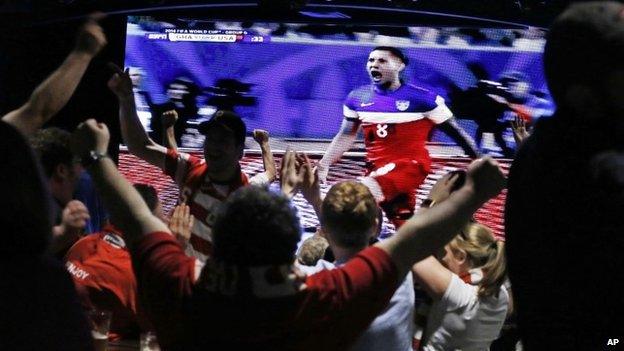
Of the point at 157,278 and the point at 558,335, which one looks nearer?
the point at 558,335

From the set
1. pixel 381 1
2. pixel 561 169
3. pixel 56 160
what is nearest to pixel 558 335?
pixel 561 169

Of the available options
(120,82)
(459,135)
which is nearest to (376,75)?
(459,135)

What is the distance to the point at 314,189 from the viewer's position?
11.1 ft

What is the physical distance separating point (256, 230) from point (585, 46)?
0.67 meters

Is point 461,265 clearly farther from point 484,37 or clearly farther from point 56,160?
point 484,37

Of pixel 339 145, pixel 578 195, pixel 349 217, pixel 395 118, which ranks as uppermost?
pixel 578 195

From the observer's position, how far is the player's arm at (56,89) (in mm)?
2502

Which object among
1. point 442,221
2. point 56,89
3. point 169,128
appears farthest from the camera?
point 169,128

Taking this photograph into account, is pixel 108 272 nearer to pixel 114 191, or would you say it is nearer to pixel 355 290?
pixel 114 191

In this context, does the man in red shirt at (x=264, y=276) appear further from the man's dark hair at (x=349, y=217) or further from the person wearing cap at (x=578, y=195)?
the man's dark hair at (x=349, y=217)

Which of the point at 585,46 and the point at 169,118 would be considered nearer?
the point at 585,46

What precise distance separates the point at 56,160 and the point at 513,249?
6.78 feet

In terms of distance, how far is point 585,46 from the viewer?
185 centimetres

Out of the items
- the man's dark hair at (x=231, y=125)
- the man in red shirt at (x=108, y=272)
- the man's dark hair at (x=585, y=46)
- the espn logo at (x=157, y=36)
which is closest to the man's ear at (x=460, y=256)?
the man in red shirt at (x=108, y=272)
